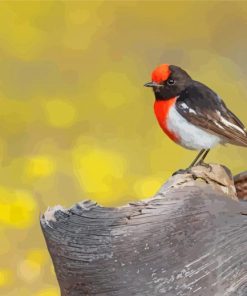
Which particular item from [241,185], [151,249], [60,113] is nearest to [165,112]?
[241,185]

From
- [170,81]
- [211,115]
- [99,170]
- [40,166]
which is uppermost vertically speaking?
[40,166]

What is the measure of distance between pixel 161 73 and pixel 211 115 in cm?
16

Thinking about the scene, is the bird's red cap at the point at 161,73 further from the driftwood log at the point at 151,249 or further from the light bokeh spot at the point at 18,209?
the light bokeh spot at the point at 18,209

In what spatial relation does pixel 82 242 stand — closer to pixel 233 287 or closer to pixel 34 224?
pixel 233 287

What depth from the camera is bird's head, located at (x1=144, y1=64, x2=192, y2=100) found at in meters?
1.81

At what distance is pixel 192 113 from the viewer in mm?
1792

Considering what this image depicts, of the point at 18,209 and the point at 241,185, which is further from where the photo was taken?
the point at 18,209

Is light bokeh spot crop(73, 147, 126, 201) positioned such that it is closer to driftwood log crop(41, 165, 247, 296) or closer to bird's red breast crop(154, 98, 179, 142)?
bird's red breast crop(154, 98, 179, 142)

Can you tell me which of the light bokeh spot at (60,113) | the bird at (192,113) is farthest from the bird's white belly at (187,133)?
the light bokeh spot at (60,113)

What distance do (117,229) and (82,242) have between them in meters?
0.05

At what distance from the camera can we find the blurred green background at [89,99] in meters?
3.38

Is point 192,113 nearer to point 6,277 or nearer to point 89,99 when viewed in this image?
point 6,277

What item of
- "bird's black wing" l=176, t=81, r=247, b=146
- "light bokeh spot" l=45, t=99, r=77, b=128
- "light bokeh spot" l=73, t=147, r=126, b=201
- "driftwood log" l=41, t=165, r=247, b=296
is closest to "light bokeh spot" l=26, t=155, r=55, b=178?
"light bokeh spot" l=73, t=147, r=126, b=201

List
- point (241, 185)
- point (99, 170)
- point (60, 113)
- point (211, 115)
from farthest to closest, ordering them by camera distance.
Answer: point (60, 113) → point (99, 170) → point (211, 115) → point (241, 185)
